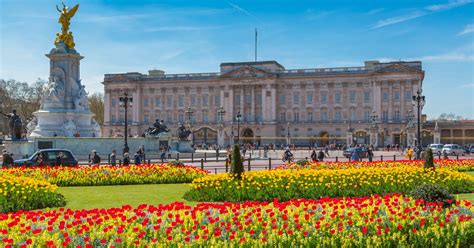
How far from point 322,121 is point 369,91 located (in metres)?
9.48

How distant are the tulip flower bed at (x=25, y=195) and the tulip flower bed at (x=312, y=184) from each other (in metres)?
3.56

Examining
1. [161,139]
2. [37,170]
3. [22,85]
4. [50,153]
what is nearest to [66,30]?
[161,139]

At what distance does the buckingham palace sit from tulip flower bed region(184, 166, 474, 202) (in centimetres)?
7014

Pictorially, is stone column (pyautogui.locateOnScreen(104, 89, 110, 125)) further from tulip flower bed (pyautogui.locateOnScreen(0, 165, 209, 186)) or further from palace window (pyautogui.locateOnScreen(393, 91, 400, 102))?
tulip flower bed (pyautogui.locateOnScreen(0, 165, 209, 186))

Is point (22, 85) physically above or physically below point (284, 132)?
above

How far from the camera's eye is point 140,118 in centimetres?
10438

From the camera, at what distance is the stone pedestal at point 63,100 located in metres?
39.1

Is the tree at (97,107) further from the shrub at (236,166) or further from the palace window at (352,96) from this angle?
the shrub at (236,166)

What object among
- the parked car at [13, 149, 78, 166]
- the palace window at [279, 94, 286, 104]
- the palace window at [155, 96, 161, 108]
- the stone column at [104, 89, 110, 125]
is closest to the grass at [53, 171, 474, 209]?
the parked car at [13, 149, 78, 166]

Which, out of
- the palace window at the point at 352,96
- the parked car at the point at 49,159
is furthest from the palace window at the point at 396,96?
the parked car at the point at 49,159

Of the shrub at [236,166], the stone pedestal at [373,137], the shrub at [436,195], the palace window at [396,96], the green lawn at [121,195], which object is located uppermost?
the palace window at [396,96]

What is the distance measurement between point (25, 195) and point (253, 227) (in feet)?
22.8

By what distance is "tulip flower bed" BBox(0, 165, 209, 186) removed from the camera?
1892 centimetres

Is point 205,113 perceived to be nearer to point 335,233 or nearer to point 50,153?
point 50,153
